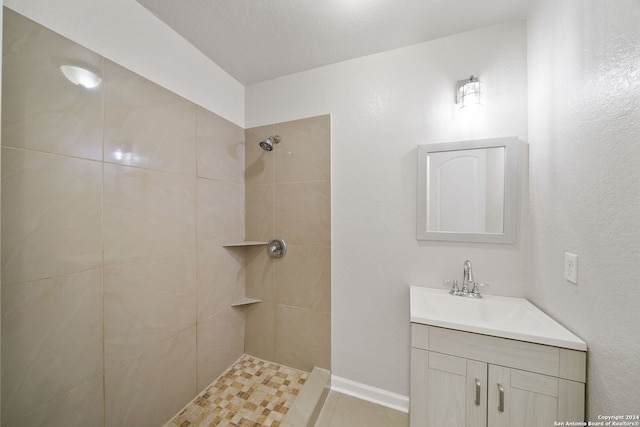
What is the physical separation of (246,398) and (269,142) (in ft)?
5.62

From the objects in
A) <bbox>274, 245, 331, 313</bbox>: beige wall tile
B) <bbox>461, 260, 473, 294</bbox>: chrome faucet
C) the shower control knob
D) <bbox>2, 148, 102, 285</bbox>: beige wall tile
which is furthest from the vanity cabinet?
<bbox>2, 148, 102, 285</bbox>: beige wall tile

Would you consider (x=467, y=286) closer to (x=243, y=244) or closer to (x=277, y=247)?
(x=277, y=247)

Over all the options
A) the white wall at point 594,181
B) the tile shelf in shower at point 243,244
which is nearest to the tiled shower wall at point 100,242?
the tile shelf in shower at point 243,244

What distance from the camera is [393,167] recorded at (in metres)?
1.45

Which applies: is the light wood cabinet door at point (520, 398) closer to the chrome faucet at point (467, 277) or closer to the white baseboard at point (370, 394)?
the chrome faucet at point (467, 277)

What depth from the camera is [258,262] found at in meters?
1.80

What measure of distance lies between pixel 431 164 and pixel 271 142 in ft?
3.70

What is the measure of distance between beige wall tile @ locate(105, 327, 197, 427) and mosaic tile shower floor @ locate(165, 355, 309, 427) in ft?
0.35

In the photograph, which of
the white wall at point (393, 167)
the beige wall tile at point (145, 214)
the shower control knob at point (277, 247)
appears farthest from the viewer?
the shower control knob at point (277, 247)

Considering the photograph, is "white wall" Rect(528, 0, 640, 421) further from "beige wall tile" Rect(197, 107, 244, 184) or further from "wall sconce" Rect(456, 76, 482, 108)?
"beige wall tile" Rect(197, 107, 244, 184)

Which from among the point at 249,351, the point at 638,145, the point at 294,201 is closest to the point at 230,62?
the point at 294,201

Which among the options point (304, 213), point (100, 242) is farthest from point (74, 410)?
point (304, 213)

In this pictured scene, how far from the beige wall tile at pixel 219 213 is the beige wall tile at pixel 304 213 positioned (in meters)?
0.33

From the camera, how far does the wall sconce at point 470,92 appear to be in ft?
4.05
